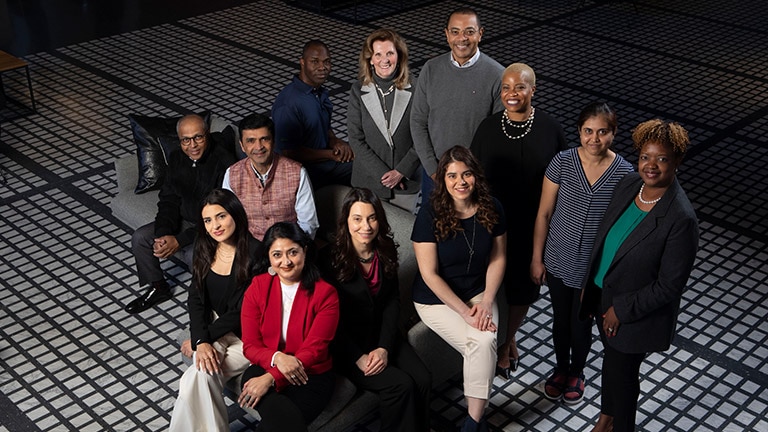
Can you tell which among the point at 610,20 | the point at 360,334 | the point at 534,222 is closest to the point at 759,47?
the point at 610,20

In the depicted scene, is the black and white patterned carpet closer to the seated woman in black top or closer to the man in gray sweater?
the seated woman in black top

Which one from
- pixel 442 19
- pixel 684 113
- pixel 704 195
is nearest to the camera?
pixel 704 195

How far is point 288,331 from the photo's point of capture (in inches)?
162

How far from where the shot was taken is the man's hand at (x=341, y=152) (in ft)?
18.8

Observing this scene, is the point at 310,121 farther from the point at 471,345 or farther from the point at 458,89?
the point at 471,345

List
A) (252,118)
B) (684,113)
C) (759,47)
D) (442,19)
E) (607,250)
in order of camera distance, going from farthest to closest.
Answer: (442,19) < (759,47) < (684,113) < (252,118) < (607,250)

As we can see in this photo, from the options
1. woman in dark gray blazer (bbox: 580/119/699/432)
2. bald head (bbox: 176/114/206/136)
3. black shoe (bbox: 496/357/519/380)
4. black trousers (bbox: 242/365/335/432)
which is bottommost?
black shoe (bbox: 496/357/519/380)

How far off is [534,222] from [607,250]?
649mm

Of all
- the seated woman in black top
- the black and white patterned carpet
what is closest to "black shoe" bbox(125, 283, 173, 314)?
the black and white patterned carpet

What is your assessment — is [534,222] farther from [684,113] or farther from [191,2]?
[191,2]

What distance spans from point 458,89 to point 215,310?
162 centimetres

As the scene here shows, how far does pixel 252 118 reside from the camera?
4957mm

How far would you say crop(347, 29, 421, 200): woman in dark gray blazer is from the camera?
5.14 m

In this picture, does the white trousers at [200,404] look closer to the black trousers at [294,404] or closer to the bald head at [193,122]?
the black trousers at [294,404]
